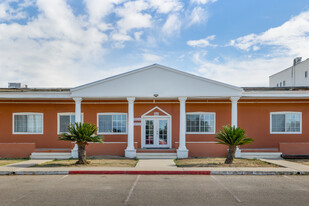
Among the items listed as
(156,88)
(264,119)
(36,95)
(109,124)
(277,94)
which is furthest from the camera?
(109,124)

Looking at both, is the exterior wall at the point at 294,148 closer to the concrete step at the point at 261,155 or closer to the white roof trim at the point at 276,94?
the concrete step at the point at 261,155

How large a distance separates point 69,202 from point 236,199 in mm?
4348

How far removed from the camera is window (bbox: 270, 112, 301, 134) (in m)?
15.9

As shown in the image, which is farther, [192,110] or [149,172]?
[192,110]

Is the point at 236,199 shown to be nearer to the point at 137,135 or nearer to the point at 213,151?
the point at 213,151

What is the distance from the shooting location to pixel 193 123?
16.0 meters

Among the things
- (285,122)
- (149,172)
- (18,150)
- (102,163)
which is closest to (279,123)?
(285,122)

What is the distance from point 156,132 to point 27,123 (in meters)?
7.92

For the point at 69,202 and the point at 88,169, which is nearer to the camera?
the point at 69,202

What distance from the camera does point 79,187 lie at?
27.0 ft

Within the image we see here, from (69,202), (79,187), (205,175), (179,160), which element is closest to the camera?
(69,202)

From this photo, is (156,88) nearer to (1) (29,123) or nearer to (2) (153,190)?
(2) (153,190)

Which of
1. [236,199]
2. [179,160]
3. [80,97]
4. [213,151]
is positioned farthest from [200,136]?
[236,199]

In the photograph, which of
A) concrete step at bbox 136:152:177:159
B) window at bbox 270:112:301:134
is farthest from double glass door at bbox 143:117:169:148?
window at bbox 270:112:301:134
